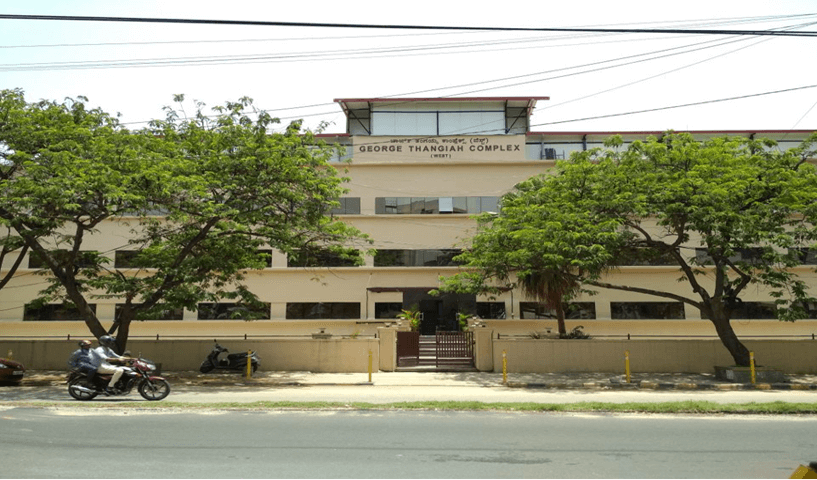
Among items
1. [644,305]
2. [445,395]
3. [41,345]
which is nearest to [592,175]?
[445,395]

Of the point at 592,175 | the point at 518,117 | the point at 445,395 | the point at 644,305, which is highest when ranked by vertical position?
the point at 518,117

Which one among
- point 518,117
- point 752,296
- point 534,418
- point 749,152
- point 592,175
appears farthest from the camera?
point 518,117

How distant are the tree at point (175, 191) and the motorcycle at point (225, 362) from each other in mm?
1421

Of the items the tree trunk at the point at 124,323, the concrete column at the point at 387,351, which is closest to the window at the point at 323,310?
the concrete column at the point at 387,351

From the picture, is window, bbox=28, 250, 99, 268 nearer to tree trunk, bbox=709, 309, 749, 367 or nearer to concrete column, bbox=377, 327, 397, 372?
concrete column, bbox=377, 327, 397, 372

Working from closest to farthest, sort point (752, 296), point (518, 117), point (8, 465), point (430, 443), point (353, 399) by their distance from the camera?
point (8, 465) < point (430, 443) < point (353, 399) < point (752, 296) < point (518, 117)

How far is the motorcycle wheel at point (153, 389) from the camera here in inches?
518

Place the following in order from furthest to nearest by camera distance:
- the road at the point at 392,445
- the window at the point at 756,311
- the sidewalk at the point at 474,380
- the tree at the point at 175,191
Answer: the window at the point at 756,311
the sidewalk at the point at 474,380
the tree at the point at 175,191
the road at the point at 392,445

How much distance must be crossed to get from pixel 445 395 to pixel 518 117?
67.0 ft

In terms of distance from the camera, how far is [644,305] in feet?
95.6

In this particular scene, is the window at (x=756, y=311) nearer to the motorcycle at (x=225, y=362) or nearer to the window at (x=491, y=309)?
the window at (x=491, y=309)

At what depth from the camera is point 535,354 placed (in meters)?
20.1

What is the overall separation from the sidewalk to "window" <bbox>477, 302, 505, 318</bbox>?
9.70m

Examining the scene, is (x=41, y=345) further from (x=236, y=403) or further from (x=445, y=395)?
(x=445, y=395)
